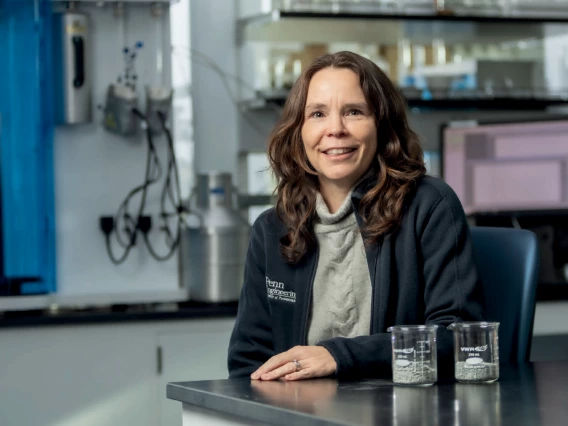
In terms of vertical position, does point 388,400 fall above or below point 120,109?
below

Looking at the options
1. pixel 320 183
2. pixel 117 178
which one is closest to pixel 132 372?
pixel 117 178

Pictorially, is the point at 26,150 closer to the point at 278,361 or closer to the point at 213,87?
the point at 213,87

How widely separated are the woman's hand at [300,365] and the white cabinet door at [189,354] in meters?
1.41

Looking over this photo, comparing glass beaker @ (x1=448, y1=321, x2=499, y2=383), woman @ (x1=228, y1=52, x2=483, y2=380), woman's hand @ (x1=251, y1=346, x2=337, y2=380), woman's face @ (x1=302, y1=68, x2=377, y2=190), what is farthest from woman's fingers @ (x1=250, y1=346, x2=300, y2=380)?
woman's face @ (x1=302, y1=68, x2=377, y2=190)

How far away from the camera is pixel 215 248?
3262 mm

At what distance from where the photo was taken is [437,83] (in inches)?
159

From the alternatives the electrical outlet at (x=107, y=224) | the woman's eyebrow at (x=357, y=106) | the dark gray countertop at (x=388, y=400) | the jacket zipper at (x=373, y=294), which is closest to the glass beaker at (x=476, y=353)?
the dark gray countertop at (x=388, y=400)

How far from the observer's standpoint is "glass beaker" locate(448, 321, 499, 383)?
5.06ft

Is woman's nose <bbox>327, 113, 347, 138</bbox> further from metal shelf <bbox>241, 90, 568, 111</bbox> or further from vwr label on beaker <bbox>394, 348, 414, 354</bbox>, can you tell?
metal shelf <bbox>241, 90, 568, 111</bbox>

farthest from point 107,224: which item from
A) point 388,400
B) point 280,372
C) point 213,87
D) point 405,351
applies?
point 388,400

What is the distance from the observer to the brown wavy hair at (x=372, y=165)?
192cm

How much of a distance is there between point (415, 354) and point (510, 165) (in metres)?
2.52

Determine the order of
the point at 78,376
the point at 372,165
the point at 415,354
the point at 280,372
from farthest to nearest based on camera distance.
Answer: the point at 78,376, the point at 372,165, the point at 280,372, the point at 415,354

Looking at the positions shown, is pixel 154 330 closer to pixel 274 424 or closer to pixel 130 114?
pixel 130 114
